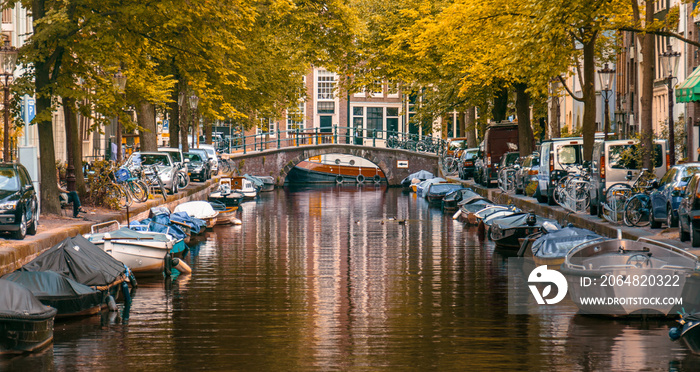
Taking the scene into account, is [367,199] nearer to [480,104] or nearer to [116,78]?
[480,104]

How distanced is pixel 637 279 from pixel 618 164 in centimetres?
1183

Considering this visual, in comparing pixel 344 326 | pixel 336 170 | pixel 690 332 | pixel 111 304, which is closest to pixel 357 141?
pixel 336 170

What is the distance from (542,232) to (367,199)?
30.7 meters

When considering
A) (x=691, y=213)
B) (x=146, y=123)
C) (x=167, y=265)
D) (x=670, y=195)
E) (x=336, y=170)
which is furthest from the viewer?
(x=336, y=170)

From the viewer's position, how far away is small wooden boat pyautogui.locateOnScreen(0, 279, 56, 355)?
1195cm

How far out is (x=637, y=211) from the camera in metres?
22.1

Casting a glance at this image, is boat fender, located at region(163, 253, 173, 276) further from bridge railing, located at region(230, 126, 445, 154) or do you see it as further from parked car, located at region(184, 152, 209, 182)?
bridge railing, located at region(230, 126, 445, 154)

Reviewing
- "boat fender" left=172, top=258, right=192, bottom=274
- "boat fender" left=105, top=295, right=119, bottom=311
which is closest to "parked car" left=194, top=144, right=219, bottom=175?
"boat fender" left=172, top=258, right=192, bottom=274

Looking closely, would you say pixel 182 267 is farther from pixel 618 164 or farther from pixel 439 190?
pixel 439 190

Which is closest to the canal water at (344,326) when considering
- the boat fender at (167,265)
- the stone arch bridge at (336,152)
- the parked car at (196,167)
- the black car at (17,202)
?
the boat fender at (167,265)

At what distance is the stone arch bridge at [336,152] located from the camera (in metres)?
67.8

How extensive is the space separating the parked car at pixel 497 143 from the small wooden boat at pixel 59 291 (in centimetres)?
2945

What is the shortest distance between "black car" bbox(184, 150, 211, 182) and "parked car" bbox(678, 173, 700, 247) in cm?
3106

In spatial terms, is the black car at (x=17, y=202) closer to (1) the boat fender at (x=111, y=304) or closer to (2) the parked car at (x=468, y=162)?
(1) the boat fender at (x=111, y=304)
